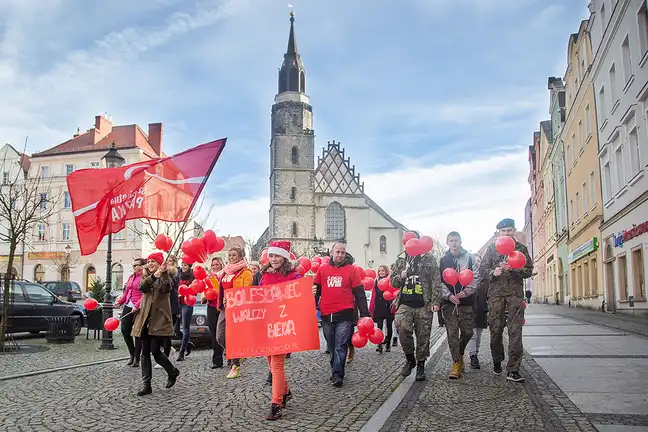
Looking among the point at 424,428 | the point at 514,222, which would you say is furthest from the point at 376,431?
the point at 514,222

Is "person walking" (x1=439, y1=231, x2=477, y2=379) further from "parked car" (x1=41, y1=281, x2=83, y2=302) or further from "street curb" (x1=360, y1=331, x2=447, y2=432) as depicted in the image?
"parked car" (x1=41, y1=281, x2=83, y2=302)

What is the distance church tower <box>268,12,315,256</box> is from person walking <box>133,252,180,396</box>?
6766 centimetres

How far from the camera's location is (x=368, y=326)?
25.9 feet

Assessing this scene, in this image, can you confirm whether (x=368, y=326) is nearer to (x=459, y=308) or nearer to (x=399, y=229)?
(x=459, y=308)

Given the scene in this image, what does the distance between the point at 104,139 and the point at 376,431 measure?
2393 inches

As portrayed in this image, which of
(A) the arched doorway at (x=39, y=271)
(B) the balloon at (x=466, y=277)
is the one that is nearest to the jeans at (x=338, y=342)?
(B) the balloon at (x=466, y=277)

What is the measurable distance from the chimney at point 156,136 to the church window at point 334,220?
23.3 m

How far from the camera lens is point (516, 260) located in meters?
7.86

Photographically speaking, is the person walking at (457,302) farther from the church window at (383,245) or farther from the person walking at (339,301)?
the church window at (383,245)

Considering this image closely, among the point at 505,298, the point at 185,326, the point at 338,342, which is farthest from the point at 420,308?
the point at 185,326

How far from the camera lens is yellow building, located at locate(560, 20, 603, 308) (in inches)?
1120

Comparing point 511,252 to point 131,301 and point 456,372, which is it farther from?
point 131,301

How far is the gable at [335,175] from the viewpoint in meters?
80.3

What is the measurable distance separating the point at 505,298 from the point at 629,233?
52.8 feet
